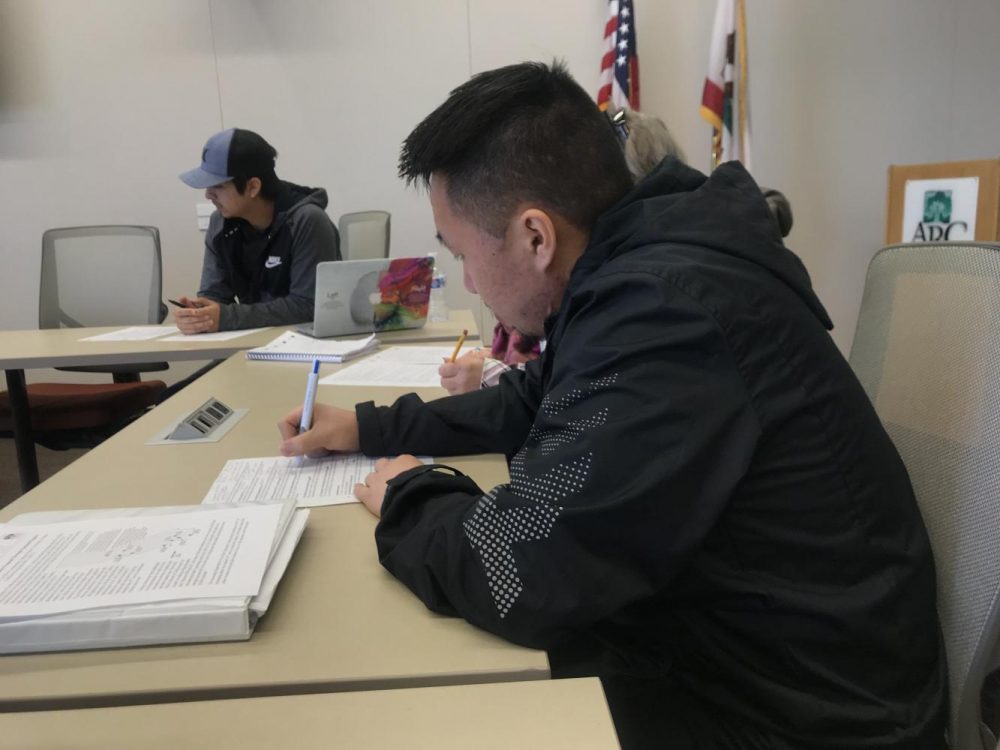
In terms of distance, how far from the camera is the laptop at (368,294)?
199 cm

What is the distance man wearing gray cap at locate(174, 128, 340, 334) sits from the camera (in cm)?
235

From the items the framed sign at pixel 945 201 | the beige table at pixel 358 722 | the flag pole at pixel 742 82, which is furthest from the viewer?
the flag pole at pixel 742 82

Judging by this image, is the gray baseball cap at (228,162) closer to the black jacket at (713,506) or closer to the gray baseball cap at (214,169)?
the gray baseball cap at (214,169)

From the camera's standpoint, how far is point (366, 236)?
3.22 meters

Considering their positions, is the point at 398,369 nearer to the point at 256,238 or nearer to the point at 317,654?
the point at 317,654

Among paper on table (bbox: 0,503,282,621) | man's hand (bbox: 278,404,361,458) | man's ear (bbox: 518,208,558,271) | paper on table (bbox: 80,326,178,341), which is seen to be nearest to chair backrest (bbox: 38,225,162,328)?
paper on table (bbox: 80,326,178,341)

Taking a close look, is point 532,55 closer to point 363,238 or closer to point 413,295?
point 363,238

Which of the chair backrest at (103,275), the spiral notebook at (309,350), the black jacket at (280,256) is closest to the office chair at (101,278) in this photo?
the chair backrest at (103,275)

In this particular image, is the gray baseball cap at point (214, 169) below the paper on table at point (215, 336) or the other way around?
the other way around

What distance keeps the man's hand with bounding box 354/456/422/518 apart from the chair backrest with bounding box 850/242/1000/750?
604 millimetres

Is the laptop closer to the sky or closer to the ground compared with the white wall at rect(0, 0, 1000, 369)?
closer to the ground

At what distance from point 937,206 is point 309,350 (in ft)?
9.72

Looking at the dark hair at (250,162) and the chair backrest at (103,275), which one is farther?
the chair backrest at (103,275)

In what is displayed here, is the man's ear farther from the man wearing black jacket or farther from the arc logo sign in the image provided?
the arc logo sign
